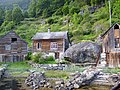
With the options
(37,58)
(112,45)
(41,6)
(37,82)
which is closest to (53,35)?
(37,58)

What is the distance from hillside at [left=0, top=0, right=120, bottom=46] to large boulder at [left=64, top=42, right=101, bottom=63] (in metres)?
12.0

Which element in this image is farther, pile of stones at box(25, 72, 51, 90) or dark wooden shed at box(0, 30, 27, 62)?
dark wooden shed at box(0, 30, 27, 62)

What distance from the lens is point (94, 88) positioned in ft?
81.1

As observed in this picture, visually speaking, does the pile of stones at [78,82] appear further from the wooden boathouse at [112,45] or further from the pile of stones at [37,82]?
the wooden boathouse at [112,45]

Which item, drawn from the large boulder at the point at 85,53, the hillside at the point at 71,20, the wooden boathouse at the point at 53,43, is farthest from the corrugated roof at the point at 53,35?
the large boulder at the point at 85,53

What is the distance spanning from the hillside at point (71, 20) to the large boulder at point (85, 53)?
39.3 ft

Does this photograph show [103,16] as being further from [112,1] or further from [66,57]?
[66,57]

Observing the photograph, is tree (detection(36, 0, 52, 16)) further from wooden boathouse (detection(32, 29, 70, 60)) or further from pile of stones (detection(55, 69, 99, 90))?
pile of stones (detection(55, 69, 99, 90))

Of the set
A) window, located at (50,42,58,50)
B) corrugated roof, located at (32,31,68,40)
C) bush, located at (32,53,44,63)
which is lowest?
bush, located at (32,53,44,63)

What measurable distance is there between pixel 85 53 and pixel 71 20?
3475 cm

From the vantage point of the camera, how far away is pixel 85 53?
47.1 meters

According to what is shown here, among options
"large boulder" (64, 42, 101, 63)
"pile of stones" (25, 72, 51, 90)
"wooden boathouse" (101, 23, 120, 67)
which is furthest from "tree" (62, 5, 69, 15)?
"pile of stones" (25, 72, 51, 90)

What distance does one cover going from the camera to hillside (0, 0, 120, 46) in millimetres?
67062

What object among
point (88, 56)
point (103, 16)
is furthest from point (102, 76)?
point (103, 16)
